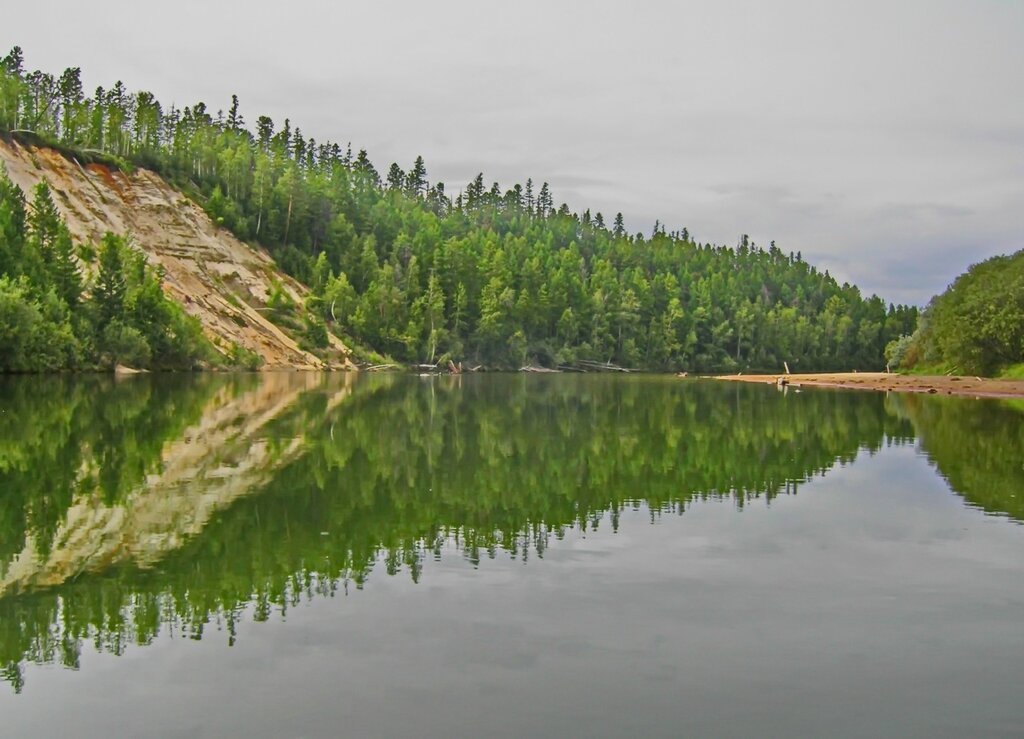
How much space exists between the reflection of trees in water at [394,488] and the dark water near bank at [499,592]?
0.10 metres

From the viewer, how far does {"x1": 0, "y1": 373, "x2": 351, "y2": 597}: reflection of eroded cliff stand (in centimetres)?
1564

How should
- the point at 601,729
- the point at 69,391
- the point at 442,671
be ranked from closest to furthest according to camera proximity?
the point at 601,729
the point at 442,671
the point at 69,391

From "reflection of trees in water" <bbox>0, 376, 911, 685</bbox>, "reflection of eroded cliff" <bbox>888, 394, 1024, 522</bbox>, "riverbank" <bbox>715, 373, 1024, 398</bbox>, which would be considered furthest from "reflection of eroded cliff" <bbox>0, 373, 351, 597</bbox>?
"riverbank" <bbox>715, 373, 1024, 398</bbox>

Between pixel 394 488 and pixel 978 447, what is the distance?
76.4 ft

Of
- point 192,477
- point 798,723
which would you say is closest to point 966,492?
point 798,723

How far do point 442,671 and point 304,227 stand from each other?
5701 inches

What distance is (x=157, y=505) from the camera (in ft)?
68.0

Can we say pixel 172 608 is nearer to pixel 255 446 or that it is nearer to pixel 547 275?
pixel 255 446

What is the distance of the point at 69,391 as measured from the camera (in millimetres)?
58344

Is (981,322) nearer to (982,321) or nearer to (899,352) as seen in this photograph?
(982,321)

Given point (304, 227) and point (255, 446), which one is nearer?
point (255, 446)

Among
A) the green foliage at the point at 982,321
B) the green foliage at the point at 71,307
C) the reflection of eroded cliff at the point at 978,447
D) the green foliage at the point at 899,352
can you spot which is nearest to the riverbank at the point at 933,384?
the green foliage at the point at 982,321

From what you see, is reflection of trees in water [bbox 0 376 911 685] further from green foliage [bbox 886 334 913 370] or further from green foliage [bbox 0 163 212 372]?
green foliage [bbox 886 334 913 370]

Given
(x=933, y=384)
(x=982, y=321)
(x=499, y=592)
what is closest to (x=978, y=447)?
(x=499, y=592)
